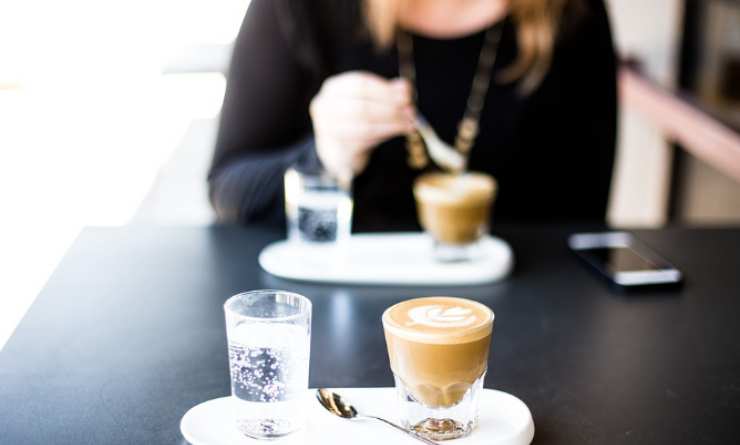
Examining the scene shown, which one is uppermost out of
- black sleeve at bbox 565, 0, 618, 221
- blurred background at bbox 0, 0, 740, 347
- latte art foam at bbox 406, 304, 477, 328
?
black sleeve at bbox 565, 0, 618, 221

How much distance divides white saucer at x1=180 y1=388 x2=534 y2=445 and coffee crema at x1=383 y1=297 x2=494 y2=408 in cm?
→ 4

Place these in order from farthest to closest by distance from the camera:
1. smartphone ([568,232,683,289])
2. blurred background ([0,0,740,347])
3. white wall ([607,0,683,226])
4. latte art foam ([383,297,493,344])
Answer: white wall ([607,0,683,226]) < blurred background ([0,0,740,347]) < smartphone ([568,232,683,289]) < latte art foam ([383,297,493,344])

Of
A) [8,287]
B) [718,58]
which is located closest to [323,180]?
[8,287]

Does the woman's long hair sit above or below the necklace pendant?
above

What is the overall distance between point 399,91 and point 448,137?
52 cm

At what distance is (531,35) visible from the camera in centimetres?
186

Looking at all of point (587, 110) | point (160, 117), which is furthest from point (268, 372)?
point (160, 117)

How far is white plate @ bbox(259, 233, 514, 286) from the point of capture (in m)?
1.29

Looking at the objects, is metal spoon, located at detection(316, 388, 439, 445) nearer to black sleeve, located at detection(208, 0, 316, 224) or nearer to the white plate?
the white plate

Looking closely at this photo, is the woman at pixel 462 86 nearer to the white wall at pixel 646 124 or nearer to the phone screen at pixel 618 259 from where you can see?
the phone screen at pixel 618 259

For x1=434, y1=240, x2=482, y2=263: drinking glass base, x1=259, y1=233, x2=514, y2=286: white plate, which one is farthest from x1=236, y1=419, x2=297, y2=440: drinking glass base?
x1=434, y1=240, x2=482, y2=263: drinking glass base

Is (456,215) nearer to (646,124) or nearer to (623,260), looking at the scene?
(623,260)

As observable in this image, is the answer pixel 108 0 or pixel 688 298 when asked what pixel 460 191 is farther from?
pixel 108 0

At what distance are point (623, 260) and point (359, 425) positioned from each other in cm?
62
